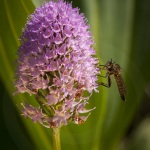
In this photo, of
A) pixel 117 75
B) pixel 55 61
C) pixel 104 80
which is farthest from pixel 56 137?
pixel 104 80

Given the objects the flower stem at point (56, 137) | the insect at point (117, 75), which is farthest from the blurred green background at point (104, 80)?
the flower stem at point (56, 137)

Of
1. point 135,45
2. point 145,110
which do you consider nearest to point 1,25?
point 135,45

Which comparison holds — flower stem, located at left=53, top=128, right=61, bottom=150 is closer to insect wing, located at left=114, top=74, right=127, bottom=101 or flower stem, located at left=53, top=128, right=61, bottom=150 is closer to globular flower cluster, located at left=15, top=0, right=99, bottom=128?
globular flower cluster, located at left=15, top=0, right=99, bottom=128

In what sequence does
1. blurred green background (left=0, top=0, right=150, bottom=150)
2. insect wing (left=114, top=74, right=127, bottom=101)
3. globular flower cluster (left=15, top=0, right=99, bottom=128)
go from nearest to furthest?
globular flower cluster (left=15, top=0, right=99, bottom=128)
insect wing (left=114, top=74, right=127, bottom=101)
blurred green background (left=0, top=0, right=150, bottom=150)

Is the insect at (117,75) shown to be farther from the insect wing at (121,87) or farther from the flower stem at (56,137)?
the flower stem at (56,137)

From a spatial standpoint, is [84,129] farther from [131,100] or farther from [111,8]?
[111,8]

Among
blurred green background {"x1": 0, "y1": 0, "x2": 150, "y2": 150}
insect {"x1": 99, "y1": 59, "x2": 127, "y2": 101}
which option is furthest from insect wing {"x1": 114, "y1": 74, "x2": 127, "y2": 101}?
blurred green background {"x1": 0, "y1": 0, "x2": 150, "y2": 150}
